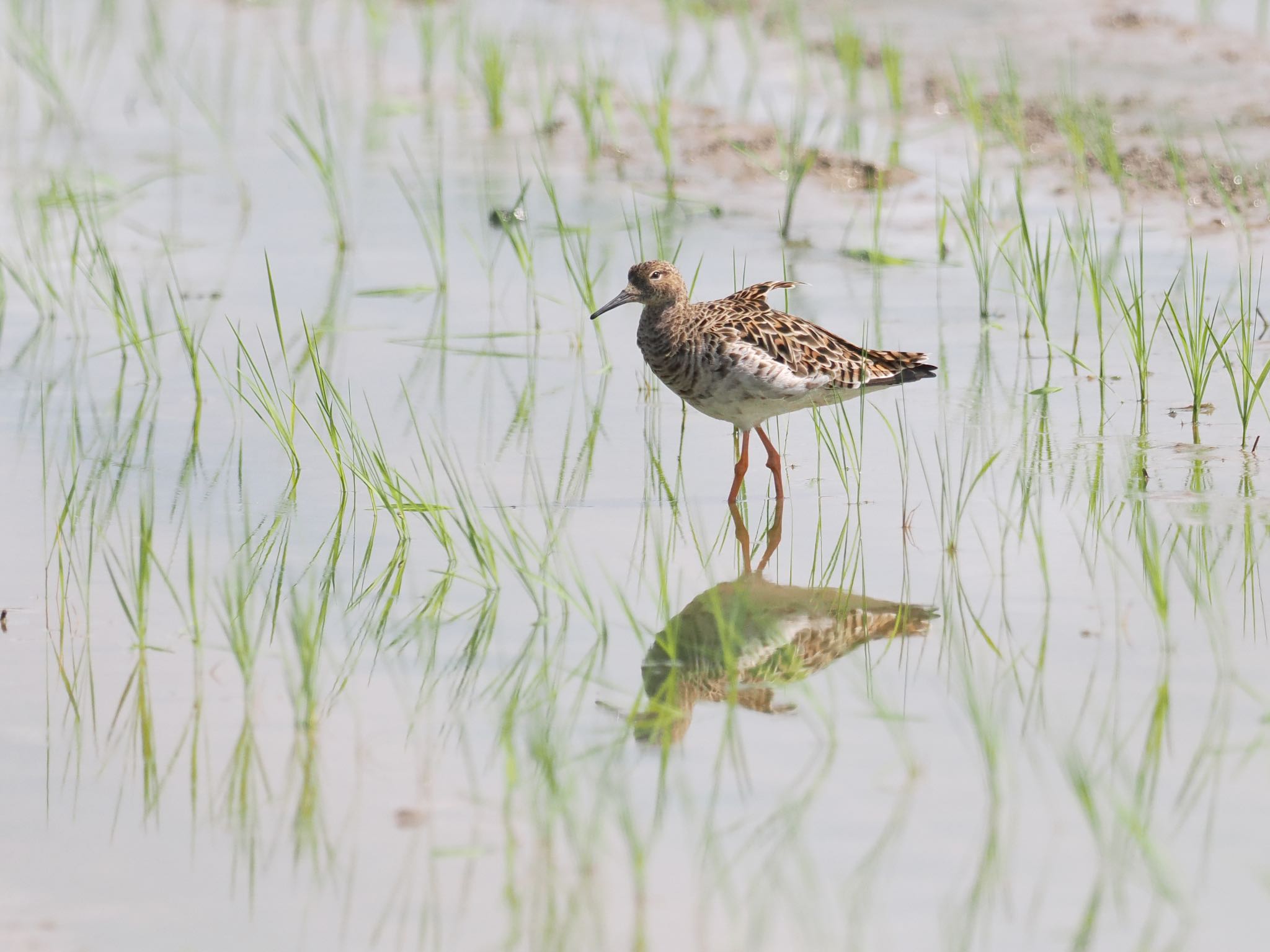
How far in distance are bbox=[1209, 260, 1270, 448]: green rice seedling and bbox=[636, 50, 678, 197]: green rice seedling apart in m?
3.48

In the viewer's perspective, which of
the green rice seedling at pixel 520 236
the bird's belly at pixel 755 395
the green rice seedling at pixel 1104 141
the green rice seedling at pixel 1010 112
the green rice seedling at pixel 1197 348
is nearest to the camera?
the green rice seedling at pixel 1197 348

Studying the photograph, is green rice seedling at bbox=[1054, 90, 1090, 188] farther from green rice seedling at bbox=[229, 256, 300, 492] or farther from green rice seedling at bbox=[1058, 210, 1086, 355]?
green rice seedling at bbox=[229, 256, 300, 492]

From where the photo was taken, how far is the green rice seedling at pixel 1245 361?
6.62 m

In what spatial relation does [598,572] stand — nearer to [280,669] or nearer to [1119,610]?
[280,669]

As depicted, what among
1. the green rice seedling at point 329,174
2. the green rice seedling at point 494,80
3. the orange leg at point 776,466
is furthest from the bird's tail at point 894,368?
the green rice seedling at point 494,80

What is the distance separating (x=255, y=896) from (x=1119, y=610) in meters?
2.73

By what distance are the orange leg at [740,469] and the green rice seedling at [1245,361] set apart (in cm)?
181

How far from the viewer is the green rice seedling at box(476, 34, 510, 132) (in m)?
12.4

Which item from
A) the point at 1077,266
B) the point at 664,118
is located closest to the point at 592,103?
the point at 664,118

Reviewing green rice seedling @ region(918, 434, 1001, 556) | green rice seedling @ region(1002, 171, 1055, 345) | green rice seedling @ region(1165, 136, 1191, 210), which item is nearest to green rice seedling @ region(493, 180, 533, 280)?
green rice seedling @ region(1002, 171, 1055, 345)

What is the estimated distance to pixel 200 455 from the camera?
7219 millimetres

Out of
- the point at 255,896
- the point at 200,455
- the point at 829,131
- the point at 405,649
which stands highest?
the point at 829,131

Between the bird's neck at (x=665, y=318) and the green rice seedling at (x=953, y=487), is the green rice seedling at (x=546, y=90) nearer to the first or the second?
the bird's neck at (x=665, y=318)

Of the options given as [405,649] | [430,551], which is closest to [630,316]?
[430,551]
